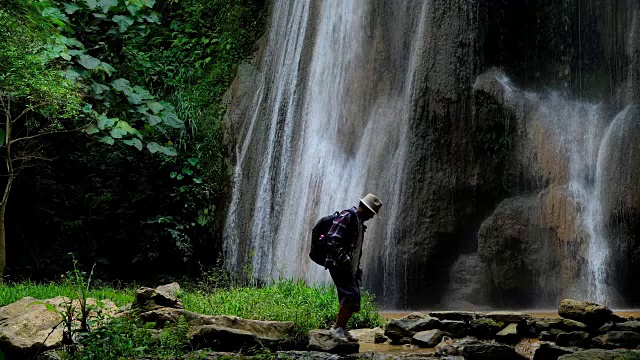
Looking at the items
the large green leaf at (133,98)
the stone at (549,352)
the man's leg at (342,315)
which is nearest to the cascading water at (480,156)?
the man's leg at (342,315)

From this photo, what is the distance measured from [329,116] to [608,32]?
543 cm

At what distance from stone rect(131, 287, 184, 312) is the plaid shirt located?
198cm

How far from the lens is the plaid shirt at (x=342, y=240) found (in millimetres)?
7023

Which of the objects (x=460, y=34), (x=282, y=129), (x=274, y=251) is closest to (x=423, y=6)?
(x=460, y=34)

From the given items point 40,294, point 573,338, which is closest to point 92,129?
point 40,294

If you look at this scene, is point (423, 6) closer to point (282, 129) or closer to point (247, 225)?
point (282, 129)

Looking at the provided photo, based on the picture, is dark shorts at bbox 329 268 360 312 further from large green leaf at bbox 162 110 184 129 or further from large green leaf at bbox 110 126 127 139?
large green leaf at bbox 162 110 184 129

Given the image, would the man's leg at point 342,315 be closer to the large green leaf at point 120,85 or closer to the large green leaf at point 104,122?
the large green leaf at point 104,122

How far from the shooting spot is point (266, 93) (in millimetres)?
16719

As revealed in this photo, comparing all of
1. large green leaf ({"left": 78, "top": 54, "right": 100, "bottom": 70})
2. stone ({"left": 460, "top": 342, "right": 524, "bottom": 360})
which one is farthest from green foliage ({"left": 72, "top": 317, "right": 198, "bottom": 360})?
large green leaf ({"left": 78, "top": 54, "right": 100, "bottom": 70})

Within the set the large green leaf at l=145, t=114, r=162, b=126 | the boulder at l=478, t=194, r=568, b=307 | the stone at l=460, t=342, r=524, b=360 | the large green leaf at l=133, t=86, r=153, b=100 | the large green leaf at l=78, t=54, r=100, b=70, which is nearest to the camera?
the stone at l=460, t=342, r=524, b=360

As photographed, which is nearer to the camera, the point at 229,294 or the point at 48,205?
the point at 229,294

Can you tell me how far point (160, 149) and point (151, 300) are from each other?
8.62m

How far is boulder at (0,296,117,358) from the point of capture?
6.69 metres
